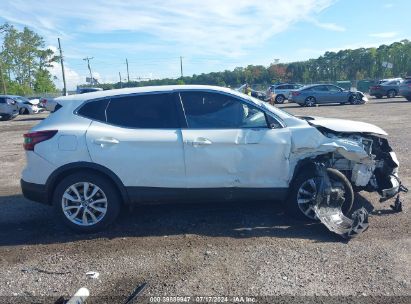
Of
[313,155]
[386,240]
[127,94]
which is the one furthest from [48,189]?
[386,240]

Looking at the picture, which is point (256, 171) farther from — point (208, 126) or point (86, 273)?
point (86, 273)

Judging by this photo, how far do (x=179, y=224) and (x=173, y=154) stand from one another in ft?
3.23

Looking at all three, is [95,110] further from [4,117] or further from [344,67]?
[344,67]

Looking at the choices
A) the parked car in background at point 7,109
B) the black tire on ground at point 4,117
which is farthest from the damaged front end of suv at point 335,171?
the black tire on ground at point 4,117

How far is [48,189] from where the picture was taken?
475cm

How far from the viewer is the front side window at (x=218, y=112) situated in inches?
189

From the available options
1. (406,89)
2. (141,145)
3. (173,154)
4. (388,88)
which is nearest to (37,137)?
(141,145)

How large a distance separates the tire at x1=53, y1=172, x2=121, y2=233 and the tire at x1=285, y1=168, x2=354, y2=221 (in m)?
2.22

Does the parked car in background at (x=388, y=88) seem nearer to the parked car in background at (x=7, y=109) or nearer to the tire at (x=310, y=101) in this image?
the tire at (x=310, y=101)

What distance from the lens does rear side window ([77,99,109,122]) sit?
15.9 ft

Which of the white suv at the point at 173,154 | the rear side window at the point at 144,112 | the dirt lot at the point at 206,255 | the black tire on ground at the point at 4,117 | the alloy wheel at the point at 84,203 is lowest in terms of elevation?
the dirt lot at the point at 206,255

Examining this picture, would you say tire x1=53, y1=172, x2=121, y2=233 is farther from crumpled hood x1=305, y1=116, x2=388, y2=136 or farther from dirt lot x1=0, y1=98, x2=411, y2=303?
crumpled hood x1=305, y1=116, x2=388, y2=136

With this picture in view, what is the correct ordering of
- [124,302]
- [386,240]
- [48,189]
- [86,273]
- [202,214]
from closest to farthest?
[124,302] < [86,273] < [386,240] < [48,189] < [202,214]

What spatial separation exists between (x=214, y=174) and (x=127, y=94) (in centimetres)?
153
